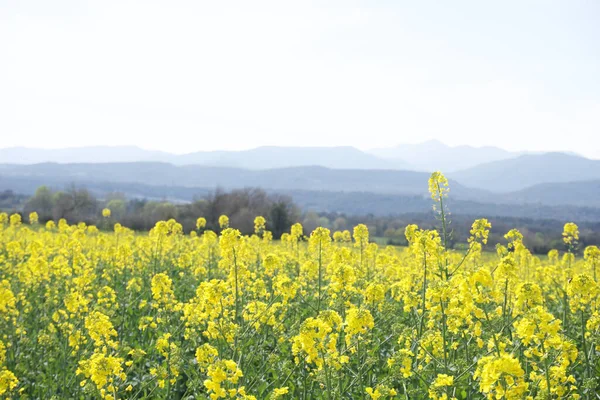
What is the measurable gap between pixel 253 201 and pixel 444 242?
2142 inches

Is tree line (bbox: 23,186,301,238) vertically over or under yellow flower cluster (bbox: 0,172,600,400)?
under

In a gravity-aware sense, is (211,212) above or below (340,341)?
below

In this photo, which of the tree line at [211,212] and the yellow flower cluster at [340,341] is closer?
the yellow flower cluster at [340,341]

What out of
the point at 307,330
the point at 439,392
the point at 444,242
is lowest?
the point at 439,392

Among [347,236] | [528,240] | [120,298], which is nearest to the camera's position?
[120,298]

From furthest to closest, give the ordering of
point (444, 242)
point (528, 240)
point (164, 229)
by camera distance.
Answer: point (528, 240), point (164, 229), point (444, 242)

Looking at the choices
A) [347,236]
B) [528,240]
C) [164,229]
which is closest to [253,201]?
[528,240]

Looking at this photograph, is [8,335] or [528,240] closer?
[8,335]

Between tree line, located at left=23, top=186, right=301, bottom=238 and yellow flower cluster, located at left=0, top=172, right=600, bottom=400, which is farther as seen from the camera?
tree line, located at left=23, top=186, right=301, bottom=238

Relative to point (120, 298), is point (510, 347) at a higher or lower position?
higher

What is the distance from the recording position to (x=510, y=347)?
4.59 meters

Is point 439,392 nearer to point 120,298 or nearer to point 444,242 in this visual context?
point 444,242

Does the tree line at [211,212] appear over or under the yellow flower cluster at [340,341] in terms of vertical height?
under

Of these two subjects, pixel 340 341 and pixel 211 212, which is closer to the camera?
pixel 340 341
